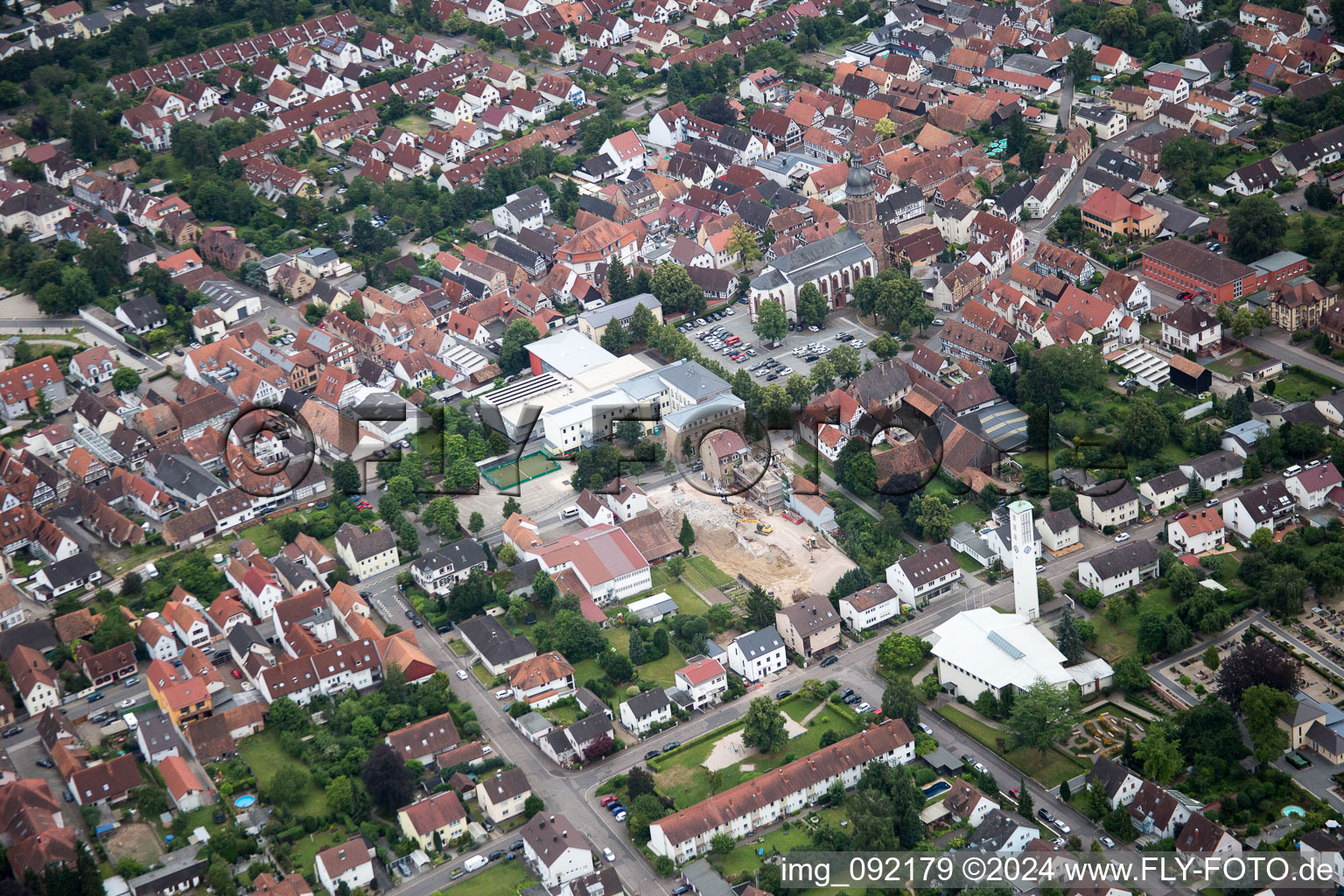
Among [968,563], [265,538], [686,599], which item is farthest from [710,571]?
[265,538]

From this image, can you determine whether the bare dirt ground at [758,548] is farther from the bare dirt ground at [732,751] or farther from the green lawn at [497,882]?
the green lawn at [497,882]

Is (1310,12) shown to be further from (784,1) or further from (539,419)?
(539,419)

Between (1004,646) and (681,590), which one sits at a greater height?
(1004,646)

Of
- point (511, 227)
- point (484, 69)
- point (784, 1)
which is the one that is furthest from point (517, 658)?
point (784, 1)

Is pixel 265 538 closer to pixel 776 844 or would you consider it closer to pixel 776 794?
pixel 776 794

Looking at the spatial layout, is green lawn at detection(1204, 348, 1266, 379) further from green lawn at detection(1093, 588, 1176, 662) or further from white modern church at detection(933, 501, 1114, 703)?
Result: white modern church at detection(933, 501, 1114, 703)

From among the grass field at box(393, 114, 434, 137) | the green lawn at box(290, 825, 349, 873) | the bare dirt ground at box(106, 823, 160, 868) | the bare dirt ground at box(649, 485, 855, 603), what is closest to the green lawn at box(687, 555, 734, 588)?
the bare dirt ground at box(649, 485, 855, 603)

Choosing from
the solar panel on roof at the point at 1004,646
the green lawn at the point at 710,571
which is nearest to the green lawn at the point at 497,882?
the green lawn at the point at 710,571
